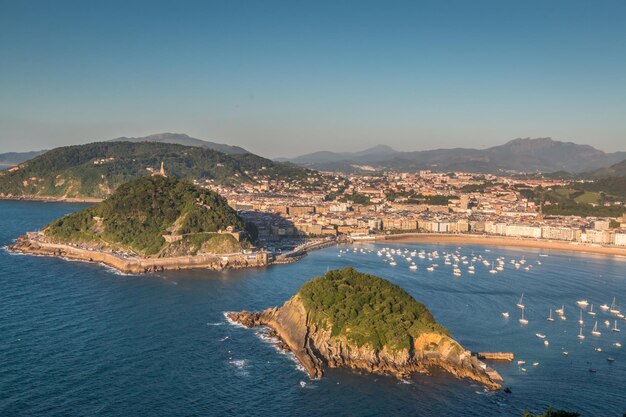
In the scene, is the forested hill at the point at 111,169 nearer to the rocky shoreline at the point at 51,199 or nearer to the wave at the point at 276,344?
the rocky shoreline at the point at 51,199

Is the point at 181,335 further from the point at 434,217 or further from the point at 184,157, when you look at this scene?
the point at 184,157

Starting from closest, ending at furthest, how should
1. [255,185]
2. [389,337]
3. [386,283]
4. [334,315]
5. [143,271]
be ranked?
[389,337] < [334,315] < [386,283] < [143,271] < [255,185]

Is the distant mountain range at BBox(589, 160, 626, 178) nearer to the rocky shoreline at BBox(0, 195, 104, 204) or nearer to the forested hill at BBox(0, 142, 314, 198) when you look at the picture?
the forested hill at BBox(0, 142, 314, 198)

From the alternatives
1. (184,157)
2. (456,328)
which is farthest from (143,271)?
(184,157)

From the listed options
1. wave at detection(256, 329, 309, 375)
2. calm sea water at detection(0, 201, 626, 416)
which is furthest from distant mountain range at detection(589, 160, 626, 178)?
wave at detection(256, 329, 309, 375)

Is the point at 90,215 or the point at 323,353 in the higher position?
the point at 90,215

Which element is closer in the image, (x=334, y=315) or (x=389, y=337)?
(x=389, y=337)

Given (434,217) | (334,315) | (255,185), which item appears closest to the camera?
(334,315)

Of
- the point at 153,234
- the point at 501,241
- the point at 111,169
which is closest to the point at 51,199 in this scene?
the point at 111,169
